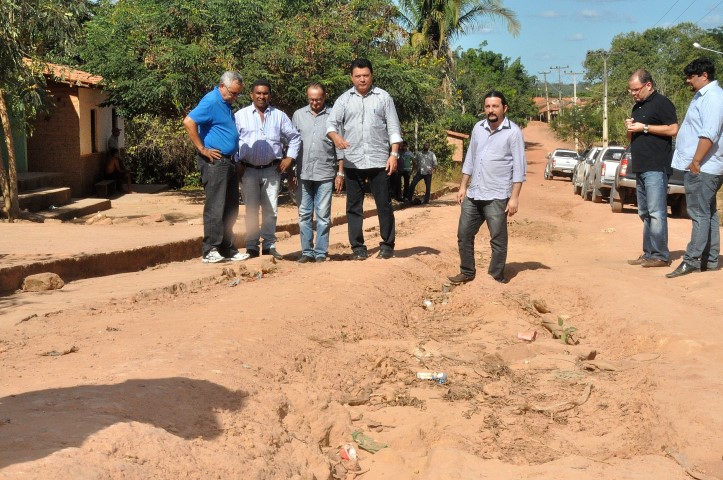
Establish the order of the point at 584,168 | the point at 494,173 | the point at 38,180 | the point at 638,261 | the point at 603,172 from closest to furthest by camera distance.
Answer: the point at 494,173 < the point at 638,261 < the point at 38,180 < the point at 603,172 < the point at 584,168

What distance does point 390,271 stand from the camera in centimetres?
909

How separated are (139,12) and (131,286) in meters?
12.1

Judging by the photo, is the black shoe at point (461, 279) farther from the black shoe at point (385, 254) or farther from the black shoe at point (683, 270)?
the black shoe at point (683, 270)

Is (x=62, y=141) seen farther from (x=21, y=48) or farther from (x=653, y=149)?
(x=653, y=149)

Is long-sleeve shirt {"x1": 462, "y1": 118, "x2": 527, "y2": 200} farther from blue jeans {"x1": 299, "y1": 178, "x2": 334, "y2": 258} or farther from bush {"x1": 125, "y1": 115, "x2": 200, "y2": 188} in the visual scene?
bush {"x1": 125, "y1": 115, "x2": 200, "y2": 188}

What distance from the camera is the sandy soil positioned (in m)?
4.16

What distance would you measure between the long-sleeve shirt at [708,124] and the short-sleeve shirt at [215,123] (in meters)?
4.54

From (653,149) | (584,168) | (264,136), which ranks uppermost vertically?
(264,136)

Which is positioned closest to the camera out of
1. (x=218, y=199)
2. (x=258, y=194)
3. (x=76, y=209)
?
(x=218, y=199)

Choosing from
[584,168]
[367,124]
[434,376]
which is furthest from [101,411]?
[584,168]

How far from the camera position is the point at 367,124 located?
30.5 feet

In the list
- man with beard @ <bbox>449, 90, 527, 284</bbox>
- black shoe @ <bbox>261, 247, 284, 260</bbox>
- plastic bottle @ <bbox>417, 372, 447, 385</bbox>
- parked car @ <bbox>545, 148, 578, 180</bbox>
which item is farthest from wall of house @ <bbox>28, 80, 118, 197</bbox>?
parked car @ <bbox>545, 148, 578, 180</bbox>

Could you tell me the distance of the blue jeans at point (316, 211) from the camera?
9.69 metres

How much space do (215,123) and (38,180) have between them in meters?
10.3
